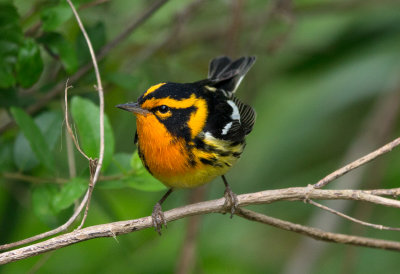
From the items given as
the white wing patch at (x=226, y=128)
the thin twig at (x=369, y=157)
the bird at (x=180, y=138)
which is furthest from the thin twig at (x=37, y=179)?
the thin twig at (x=369, y=157)

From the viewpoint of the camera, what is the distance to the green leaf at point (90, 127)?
299 centimetres

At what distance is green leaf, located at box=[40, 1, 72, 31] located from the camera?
3045 mm

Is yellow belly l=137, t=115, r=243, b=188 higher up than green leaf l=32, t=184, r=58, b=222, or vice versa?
yellow belly l=137, t=115, r=243, b=188

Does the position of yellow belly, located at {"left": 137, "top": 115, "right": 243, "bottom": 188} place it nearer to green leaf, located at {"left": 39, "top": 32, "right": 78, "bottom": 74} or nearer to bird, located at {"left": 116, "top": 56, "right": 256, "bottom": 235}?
bird, located at {"left": 116, "top": 56, "right": 256, "bottom": 235}

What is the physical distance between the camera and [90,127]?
303 cm

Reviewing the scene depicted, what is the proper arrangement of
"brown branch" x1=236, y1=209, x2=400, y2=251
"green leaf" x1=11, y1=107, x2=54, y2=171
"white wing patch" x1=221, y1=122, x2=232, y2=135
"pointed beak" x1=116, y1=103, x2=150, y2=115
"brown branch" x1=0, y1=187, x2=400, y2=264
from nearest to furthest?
"brown branch" x1=0, y1=187, x2=400, y2=264 < "brown branch" x1=236, y1=209, x2=400, y2=251 < "green leaf" x1=11, y1=107, x2=54, y2=171 < "pointed beak" x1=116, y1=103, x2=150, y2=115 < "white wing patch" x1=221, y1=122, x2=232, y2=135

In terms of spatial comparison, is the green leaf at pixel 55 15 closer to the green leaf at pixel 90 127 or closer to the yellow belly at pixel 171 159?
the green leaf at pixel 90 127

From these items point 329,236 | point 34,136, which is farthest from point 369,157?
point 34,136

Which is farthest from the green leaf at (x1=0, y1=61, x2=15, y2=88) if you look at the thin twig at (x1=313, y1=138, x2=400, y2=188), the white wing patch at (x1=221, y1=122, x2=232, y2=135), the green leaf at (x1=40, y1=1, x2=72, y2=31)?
the thin twig at (x1=313, y1=138, x2=400, y2=188)

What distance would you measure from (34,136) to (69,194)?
1.23 ft

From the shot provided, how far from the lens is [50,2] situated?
335 cm

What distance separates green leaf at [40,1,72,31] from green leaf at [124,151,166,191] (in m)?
0.79

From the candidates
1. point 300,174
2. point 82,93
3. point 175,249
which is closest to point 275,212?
point 300,174

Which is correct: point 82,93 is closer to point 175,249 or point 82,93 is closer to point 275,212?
point 175,249
